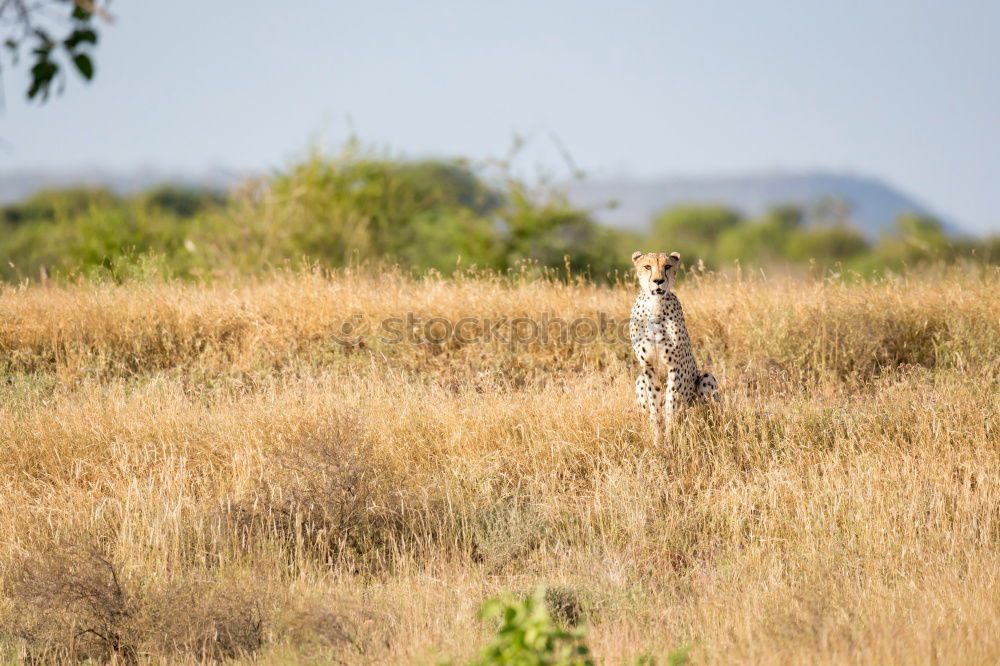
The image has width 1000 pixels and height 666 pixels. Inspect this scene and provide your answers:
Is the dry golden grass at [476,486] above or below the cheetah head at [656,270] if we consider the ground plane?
below

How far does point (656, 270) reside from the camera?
561cm

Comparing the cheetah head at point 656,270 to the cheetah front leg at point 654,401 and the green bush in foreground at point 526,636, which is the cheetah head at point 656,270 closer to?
the cheetah front leg at point 654,401

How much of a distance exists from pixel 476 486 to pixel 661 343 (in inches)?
55.1

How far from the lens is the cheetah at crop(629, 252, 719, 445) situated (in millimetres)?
5605

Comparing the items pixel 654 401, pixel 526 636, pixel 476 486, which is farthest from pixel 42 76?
pixel 654 401

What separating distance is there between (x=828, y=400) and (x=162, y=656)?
5116 mm

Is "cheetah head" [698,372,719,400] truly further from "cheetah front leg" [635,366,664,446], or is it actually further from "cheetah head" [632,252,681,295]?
"cheetah head" [632,252,681,295]

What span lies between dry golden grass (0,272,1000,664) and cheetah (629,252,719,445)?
0.82 ft

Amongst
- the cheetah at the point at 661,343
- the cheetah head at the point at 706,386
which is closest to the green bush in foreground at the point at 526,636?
the cheetah at the point at 661,343

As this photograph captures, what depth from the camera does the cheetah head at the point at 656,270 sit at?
5617 millimetres

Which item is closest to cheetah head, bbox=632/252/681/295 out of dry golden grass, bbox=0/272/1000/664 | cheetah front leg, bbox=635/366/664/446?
cheetah front leg, bbox=635/366/664/446

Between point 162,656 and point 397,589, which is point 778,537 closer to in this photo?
point 397,589

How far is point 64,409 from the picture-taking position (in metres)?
6.52

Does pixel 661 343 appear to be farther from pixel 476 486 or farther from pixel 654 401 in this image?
pixel 476 486
